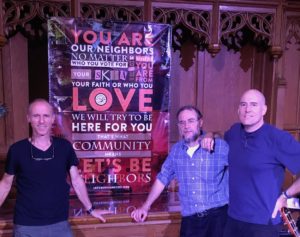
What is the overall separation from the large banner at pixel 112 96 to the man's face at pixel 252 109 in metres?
1.09

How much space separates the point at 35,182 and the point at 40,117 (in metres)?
0.33

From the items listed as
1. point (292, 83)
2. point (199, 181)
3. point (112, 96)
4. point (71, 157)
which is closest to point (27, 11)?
point (112, 96)

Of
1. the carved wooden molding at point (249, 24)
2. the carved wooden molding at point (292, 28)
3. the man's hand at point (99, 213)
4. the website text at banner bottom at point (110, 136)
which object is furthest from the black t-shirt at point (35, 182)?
the carved wooden molding at point (292, 28)

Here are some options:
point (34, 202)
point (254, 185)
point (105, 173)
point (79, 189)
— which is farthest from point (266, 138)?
point (105, 173)

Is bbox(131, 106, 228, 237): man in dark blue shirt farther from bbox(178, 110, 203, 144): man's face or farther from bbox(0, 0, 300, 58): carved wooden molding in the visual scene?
bbox(0, 0, 300, 58): carved wooden molding

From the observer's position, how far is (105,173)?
2.80 meters

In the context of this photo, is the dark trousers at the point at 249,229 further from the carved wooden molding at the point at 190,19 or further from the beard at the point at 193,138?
the carved wooden molding at the point at 190,19

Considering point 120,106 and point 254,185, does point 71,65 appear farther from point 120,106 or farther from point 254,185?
point 254,185

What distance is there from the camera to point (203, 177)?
6.28ft

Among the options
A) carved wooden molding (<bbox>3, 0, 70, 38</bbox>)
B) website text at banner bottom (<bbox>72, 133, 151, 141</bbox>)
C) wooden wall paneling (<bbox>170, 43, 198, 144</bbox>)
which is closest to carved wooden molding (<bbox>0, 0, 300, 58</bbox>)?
carved wooden molding (<bbox>3, 0, 70, 38</bbox>)

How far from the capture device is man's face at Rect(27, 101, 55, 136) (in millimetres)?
1780

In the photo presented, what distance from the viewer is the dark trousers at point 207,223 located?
1.92 meters

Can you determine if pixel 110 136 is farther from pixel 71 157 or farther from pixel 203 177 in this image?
pixel 203 177

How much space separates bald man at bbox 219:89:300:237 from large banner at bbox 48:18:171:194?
109 centimetres
